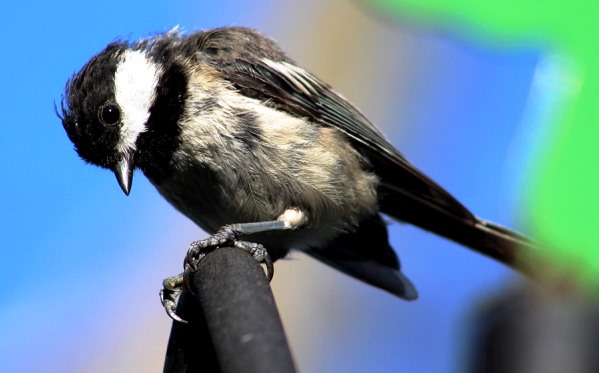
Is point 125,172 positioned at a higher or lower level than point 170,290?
higher

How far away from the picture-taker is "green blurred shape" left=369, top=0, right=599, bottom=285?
3150 millimetres

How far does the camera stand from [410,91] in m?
6.46

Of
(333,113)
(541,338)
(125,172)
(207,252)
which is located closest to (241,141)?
(125,172)

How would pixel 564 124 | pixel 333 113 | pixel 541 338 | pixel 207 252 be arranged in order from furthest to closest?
1. pixel 564 124
2. pixel 333 113
3. pixel 207 252
4. pixel 541 338

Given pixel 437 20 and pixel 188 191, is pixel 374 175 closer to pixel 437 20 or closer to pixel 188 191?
pixel 188 191

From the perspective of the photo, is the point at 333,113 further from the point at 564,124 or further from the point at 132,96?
the point at 564,124

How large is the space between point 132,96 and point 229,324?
1.71 m

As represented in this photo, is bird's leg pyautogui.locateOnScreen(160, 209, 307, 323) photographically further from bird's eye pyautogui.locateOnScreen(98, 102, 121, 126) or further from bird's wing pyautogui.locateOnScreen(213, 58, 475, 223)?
bird's eye pyautogui.locateOnScreen(98, 102, 121, 126)

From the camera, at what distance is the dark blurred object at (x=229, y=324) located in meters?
1.42

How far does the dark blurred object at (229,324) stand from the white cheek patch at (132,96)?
110 cm

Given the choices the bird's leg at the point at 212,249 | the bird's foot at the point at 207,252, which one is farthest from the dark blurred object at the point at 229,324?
the bird's foot at the point at 207,252

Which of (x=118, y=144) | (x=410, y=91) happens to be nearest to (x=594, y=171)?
(x=118, y=144)

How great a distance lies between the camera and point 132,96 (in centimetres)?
311

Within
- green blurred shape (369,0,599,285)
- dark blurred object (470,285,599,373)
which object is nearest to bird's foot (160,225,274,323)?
dark blurred object (470,285,599,373)
